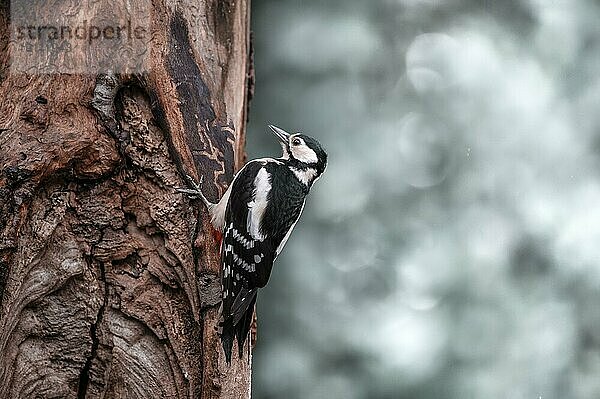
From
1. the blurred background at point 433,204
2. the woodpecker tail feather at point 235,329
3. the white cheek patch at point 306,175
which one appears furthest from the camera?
the blurred background at point 433,204

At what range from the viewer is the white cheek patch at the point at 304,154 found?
8.86ft

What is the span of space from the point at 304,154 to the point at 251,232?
34 centimetres

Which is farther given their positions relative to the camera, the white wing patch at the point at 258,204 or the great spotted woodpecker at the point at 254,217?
the white wing patch at the point at 258,204

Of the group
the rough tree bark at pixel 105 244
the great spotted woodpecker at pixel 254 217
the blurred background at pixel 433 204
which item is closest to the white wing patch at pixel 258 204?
Answer: the great spotted woodpecker at pixel 254 217

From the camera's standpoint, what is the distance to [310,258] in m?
3.64

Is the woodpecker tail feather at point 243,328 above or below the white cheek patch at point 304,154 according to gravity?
below

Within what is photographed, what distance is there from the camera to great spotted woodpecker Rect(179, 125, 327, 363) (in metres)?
2.31

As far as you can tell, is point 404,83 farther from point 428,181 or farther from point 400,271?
point 400,271

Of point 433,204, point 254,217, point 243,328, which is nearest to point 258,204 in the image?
point 254,217

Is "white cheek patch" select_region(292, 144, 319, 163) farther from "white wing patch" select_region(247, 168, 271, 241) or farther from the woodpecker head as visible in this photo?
"white wing patch" select_region(247, 168, 271, 241)

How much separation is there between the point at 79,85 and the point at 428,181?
1.71 meters

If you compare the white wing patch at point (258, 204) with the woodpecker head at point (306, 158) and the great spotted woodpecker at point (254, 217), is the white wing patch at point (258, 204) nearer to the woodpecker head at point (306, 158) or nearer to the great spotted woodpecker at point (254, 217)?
the great spotted woodpecker at point (254, 217)

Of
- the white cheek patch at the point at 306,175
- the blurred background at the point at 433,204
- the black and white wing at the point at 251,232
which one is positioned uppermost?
the blurred background at the point at 433,204

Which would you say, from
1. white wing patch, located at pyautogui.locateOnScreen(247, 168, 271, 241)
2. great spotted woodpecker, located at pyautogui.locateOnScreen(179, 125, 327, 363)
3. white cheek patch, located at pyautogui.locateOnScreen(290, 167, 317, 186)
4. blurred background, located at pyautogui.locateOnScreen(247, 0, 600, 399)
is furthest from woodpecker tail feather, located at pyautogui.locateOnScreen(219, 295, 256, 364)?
blurred background, located at pyautogui.locateOnScreen(247, 0, 600, 399)
